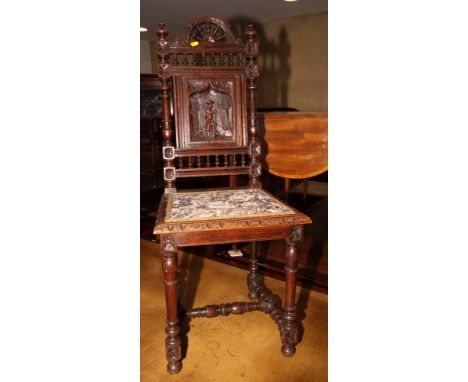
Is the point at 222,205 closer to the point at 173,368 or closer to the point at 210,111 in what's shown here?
the point at 210,111

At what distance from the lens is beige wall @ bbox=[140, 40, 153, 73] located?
7.00 metres

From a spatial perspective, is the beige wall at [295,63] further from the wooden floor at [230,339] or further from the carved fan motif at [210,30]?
the wooden floor at [230,339]

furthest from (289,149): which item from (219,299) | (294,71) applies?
(294,71)

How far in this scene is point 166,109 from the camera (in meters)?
1.88

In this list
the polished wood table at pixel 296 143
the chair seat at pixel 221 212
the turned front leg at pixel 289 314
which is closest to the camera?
the chair seat at pixel 221 212

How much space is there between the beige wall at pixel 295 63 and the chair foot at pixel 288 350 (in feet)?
13.0

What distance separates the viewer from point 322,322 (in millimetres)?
1849

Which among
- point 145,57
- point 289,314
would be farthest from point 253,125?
point 145,57

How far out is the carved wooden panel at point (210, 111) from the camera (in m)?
1.92

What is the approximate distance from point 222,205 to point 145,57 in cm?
638

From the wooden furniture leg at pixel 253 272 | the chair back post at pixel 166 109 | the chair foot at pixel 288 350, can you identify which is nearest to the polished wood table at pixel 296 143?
the wooden furniture leg at pixel 253 272
